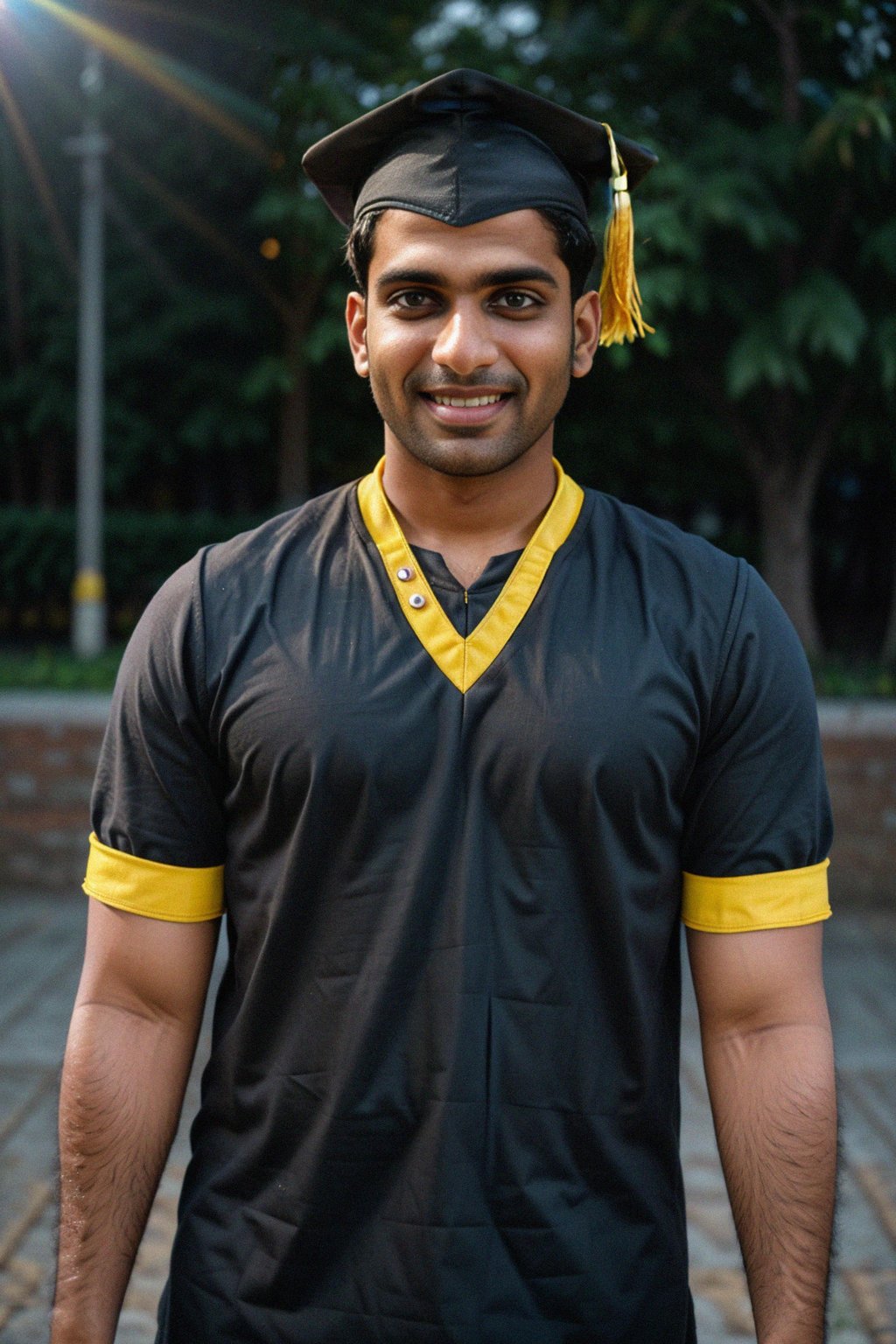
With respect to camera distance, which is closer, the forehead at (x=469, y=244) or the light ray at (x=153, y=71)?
the forehead at (x=469, y=244)

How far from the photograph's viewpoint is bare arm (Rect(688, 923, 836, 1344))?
1760mm

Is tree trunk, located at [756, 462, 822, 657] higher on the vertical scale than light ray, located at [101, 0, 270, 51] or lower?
lower

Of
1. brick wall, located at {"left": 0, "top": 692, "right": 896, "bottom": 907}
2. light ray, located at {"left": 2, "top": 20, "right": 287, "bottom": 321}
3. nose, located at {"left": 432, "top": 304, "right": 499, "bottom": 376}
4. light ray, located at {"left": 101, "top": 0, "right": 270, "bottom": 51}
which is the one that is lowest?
brick wall, located at {"left": 0, "top": 692, "right": 896, "bottom": 907}

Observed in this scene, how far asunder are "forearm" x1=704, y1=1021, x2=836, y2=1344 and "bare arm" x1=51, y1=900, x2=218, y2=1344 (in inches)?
29.6

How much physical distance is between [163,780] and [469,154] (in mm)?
910

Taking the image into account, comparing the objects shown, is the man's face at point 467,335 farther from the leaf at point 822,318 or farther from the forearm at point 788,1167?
the leaf at point 822,318

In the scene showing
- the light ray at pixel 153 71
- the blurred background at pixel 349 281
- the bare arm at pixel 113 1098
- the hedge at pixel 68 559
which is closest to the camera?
the bare arm at pixel 113 1098

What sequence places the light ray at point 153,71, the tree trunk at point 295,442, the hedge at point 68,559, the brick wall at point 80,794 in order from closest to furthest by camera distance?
1. the brick wall at point 80,794
2. the light ray at point 153,71
3. the tree trunk at point 295,442
4. the hedge at point 68,559

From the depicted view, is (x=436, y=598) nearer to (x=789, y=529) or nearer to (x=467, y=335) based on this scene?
(x=467, y=335)

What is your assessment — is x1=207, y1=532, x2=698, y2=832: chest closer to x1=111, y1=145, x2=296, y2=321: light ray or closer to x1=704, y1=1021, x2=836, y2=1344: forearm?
x1=704, y1=1021, x2=836, y2=1344: forearm

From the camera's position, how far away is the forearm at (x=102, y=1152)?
1791 mm

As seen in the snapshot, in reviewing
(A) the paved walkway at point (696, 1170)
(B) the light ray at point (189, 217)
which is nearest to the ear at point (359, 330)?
(A) the paved walkway at point (696, 1170)

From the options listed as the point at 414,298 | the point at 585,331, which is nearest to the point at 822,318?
the point at 585,331

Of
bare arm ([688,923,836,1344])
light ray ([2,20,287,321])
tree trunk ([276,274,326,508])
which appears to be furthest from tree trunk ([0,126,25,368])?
bare arm ([688,923,836,1344])
